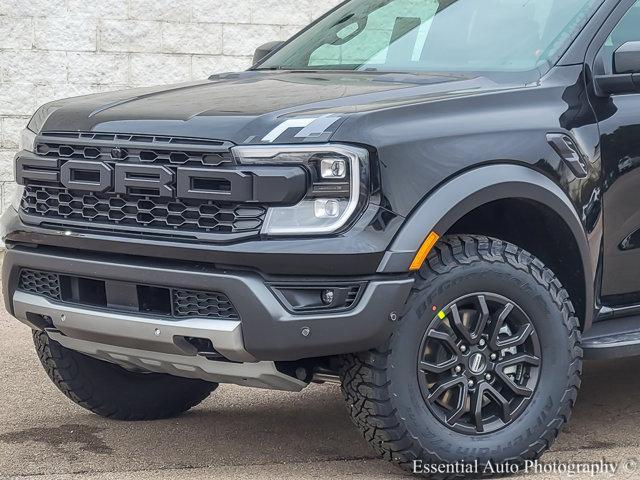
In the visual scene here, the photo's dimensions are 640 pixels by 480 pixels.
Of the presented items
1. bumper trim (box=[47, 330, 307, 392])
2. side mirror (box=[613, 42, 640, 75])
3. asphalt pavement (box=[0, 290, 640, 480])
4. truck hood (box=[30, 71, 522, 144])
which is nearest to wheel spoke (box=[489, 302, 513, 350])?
asphalt pavement (box=[0, 290, 640, 480])

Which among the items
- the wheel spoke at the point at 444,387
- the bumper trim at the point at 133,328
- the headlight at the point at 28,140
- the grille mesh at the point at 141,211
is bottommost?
the wheel spoke at the point at 444,387

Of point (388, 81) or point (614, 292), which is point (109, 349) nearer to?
point (388, 81)

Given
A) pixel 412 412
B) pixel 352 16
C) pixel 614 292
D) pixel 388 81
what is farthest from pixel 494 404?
pixel 352 16

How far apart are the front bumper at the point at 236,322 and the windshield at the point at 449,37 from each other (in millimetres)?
1260

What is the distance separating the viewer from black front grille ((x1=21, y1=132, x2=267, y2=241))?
4.08 meters

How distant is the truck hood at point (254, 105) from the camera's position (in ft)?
13.5

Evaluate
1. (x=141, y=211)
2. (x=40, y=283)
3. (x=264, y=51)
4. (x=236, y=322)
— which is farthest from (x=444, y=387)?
(x=264, y=51)

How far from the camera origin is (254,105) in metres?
4.32

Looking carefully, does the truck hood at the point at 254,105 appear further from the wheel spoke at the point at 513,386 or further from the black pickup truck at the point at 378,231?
the wheel spoke at the point at 513,386

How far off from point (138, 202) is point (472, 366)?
49.4 inches

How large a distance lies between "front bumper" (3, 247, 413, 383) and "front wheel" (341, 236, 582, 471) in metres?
0.14

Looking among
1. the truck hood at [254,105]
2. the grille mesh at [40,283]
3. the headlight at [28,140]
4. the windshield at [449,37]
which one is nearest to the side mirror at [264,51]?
the windshield at [449,37]

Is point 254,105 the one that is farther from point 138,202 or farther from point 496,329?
point 496,329

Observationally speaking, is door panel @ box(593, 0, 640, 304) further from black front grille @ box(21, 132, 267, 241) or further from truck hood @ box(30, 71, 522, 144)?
black front grille @ box(21, 132, 267, 241)
